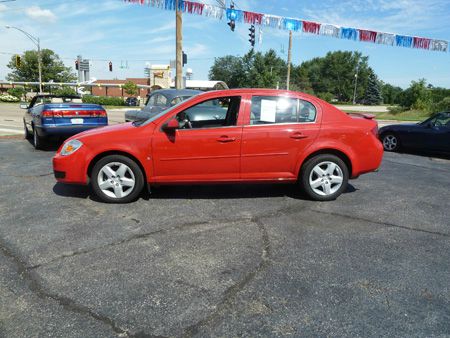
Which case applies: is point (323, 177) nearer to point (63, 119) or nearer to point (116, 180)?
point (116, 180)

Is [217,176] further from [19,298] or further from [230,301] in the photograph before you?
[19,298]

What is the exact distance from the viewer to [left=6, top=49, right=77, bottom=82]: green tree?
77.4 metres

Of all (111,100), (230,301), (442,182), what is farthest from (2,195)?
(111,100)

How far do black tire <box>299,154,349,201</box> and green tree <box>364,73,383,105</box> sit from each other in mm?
104033

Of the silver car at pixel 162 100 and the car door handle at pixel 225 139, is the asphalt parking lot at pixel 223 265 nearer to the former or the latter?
the car door handle at pixel 225 139

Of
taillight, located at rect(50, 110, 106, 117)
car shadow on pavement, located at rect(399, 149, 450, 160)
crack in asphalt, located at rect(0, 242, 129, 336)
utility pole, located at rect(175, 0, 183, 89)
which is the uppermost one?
utility pole, located at rect(175, 0, 183, 89)

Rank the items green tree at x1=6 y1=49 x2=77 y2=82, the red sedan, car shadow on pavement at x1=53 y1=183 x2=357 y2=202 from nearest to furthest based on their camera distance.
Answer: the red sedan, car shadow on pavement at x1=53 y1=183 x2=357 y2=202, green tree at x1=6 y1=49 x2=77 y2=82

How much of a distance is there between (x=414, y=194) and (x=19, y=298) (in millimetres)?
5469

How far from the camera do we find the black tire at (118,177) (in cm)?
493

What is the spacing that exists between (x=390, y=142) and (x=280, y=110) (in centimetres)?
705

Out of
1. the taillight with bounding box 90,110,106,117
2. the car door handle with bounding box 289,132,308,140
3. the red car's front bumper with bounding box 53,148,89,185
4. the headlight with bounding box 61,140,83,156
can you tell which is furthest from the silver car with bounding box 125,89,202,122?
the car door handle with bounding box 289,132,308,140

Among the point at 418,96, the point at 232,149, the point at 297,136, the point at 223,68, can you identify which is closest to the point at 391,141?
the point at 297,136

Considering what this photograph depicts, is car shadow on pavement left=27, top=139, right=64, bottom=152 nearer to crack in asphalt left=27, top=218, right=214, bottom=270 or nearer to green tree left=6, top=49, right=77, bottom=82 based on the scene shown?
crack in asphalt left=27, top=218, right=214, bottom=270

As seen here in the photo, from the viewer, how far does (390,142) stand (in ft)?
35.6
